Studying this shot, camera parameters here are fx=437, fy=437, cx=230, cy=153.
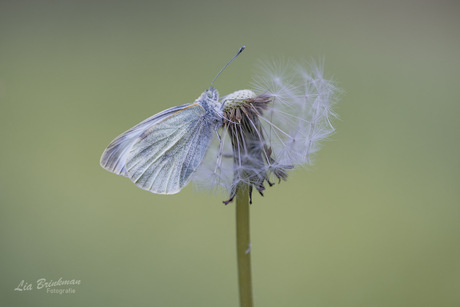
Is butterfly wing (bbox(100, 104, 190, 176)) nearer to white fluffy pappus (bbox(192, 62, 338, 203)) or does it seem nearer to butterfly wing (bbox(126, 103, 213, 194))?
butterfly wing (bbox(126, 103, 213, 194))

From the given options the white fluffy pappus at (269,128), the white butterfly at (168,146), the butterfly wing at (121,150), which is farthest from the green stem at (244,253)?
the butterfly wing at (121,150)

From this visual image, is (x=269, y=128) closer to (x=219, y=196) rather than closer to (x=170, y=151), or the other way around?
(x=170, y=151)

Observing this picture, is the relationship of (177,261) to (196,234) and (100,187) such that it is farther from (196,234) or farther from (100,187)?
(100,187)

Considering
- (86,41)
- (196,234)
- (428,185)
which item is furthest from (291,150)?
(86,41)

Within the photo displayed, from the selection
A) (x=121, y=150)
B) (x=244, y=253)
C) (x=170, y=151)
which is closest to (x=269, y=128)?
(x=170, y=151)

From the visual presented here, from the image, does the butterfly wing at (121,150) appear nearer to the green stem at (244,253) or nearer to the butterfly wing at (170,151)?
the butterfly wing at (170,151)
